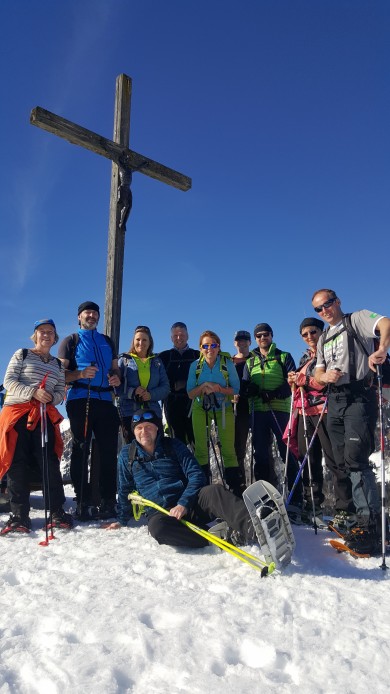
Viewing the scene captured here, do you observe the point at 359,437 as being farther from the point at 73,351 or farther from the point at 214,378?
the point at 73,351

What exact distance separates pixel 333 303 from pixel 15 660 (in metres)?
4.66

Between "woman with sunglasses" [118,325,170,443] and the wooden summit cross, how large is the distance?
696 millimetres

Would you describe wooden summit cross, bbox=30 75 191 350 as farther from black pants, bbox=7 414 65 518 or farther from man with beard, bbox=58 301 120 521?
black pants, bbox=7 414 65 518

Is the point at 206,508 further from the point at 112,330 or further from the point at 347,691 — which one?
the point at 112,330

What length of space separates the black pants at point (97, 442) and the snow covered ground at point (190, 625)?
5.50 feet

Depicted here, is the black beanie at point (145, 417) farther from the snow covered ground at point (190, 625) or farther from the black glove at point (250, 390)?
the black glove at point (250, 390)

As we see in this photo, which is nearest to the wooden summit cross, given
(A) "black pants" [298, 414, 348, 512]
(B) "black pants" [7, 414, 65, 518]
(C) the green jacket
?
(B) "black pants" [7, 414, 65, 518]

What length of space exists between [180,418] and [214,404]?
932 mm

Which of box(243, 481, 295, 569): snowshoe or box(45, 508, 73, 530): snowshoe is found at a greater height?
box(243, 481, 295, 569): snowshoe

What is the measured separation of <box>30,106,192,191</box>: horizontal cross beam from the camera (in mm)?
7152

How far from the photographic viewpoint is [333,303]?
5.58 metres

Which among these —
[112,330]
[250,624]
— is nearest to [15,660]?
[250,624]

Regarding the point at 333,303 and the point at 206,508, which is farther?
the point at 333,303

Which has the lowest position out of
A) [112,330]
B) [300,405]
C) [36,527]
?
[36,527]
